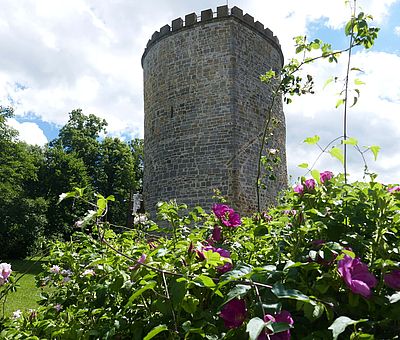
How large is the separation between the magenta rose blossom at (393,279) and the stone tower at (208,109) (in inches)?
394

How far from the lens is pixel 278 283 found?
1064 mm

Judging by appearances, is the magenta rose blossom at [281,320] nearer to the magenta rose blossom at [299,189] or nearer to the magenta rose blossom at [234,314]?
the magenta rose blossom at [234,314]

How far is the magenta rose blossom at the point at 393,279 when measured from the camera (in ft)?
3.82

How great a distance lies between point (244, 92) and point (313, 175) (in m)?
11.0

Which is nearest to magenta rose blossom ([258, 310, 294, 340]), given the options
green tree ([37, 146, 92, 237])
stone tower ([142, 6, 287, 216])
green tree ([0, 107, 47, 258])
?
stone tower ([142, 6, 287, 216])

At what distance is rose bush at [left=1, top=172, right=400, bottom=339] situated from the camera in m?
1.08

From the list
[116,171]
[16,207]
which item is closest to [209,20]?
[16,207]

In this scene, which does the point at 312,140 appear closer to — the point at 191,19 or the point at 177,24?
the point at 191,19

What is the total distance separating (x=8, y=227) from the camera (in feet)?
74.3

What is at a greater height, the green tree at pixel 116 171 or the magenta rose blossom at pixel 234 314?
the green tree at pixel 116 171

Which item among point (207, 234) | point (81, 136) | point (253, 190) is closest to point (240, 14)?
point (253, 190)

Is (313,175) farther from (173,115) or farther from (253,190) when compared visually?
(173,115)

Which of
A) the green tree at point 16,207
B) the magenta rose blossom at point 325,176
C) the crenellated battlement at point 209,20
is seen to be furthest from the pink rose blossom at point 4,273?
the green tree at point 16,207

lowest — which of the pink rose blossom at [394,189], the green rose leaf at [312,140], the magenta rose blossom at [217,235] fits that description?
the magenta rose blossom at [217,235]
